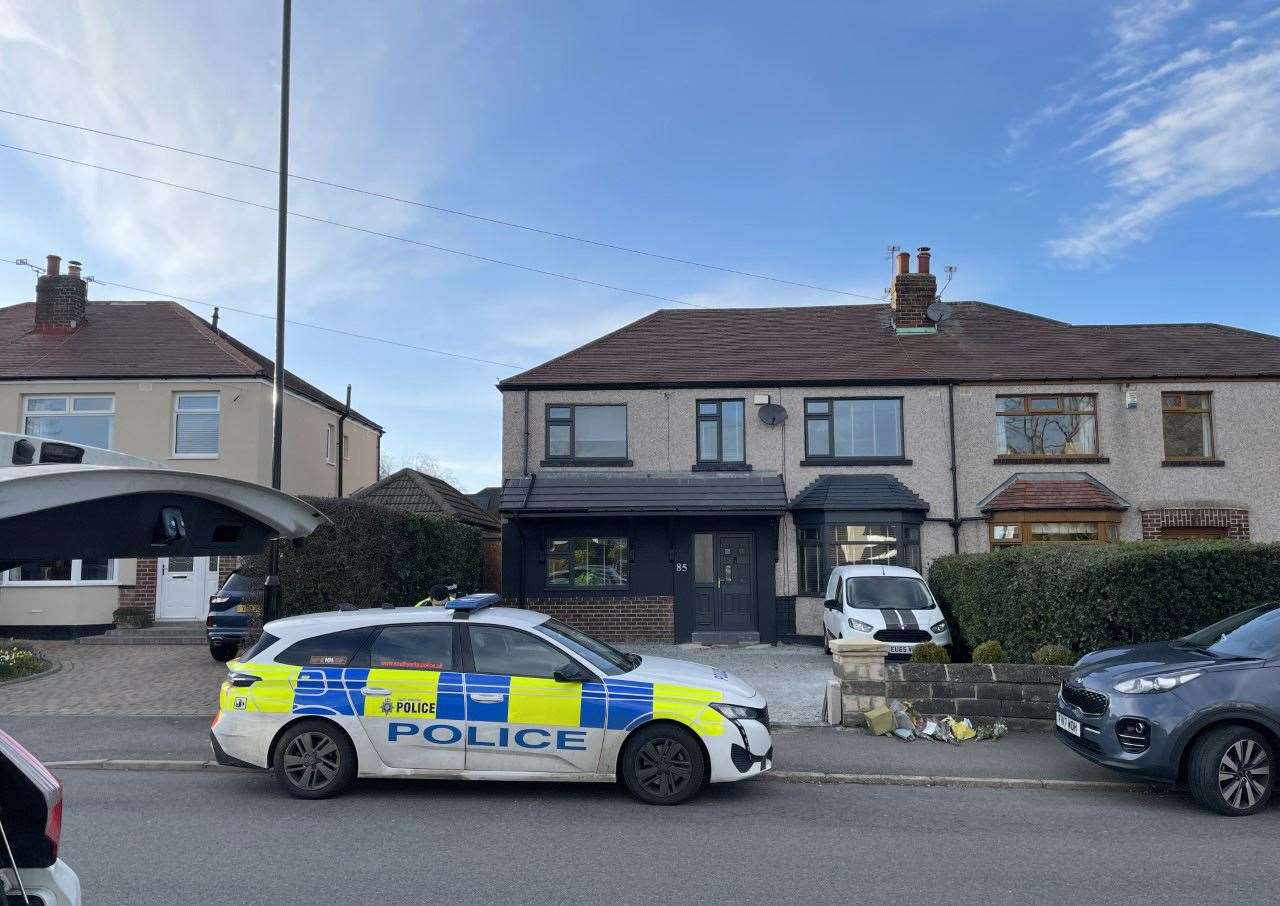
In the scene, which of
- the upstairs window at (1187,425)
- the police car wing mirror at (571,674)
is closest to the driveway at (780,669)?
the police car wing mirror at (571,674)

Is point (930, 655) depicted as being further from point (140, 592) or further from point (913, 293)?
point (140, 592)

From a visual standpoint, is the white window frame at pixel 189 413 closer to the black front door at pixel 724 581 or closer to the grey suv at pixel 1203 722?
the black front door at pixel 724 581

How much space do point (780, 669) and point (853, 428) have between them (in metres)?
6.51

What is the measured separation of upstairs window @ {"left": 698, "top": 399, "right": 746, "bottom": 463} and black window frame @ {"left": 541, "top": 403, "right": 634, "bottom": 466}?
1538 mm

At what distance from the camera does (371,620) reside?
7.55m

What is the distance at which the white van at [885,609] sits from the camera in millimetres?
14031

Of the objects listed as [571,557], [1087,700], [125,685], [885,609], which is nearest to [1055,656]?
[1087,700]

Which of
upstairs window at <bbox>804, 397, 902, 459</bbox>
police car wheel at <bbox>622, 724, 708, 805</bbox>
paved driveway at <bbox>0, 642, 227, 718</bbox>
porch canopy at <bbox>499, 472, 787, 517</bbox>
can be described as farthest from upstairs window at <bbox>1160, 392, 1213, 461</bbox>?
paved driveway at <bbox>0, 642, 227, 718</bbox>

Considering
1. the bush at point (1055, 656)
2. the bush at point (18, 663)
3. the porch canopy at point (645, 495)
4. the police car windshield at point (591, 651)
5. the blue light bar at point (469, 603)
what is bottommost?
the bush at point (18, 663)

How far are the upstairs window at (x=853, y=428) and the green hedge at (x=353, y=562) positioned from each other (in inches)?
339

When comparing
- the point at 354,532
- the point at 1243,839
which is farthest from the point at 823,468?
the point at 1243,839

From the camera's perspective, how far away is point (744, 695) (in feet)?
24.3

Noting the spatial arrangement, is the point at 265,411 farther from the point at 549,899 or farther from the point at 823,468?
the point at 549,899

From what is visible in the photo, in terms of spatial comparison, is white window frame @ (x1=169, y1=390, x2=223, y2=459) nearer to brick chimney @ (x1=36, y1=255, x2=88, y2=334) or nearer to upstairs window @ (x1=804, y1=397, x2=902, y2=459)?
brick chimney @ (x1=36, y1=255, x2=88, y2=334)
